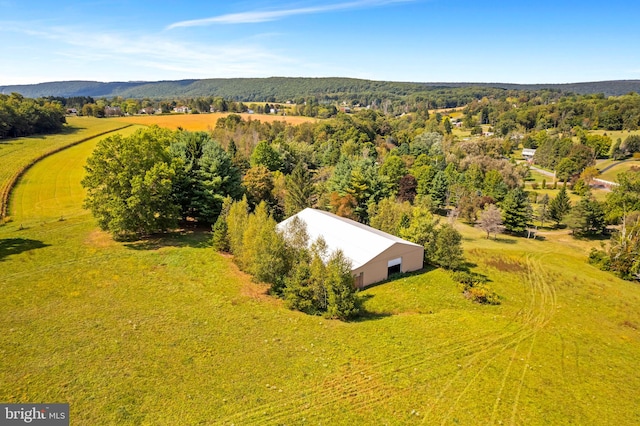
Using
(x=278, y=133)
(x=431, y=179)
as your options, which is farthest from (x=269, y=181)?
(x=278, y=133)

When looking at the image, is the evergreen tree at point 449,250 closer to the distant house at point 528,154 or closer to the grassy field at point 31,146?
the grassy field at point 31,146

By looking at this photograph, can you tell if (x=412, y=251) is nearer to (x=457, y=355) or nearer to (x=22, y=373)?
(x=457, y=355)

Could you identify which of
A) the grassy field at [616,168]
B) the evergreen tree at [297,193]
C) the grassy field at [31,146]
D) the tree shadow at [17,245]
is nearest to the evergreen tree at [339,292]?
the evergreen tree at [297,193]

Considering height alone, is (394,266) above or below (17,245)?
below

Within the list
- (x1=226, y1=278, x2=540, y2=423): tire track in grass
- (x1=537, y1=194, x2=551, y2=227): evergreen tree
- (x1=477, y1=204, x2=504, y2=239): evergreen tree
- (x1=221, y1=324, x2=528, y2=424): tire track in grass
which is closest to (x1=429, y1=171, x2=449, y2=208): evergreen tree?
(x1=477, y1=204, x2=504, y2=239): evergreen tree

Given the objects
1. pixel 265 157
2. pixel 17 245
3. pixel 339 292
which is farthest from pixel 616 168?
pixel 17 245

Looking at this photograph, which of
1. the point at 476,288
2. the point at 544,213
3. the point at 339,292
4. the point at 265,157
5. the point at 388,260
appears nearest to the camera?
the point at 339,292

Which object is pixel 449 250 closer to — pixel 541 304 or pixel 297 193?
pixel 541 304

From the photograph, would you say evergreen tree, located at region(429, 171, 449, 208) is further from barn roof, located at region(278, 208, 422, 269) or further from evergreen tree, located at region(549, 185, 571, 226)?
barn roof, located at region(278, 208, 422, 269)
